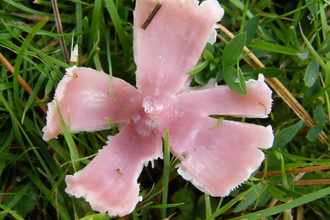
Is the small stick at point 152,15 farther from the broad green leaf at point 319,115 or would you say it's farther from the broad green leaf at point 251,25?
the broad green leaf at point 319,115

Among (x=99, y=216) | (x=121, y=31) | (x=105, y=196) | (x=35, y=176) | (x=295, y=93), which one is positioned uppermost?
(x=121, y=31)

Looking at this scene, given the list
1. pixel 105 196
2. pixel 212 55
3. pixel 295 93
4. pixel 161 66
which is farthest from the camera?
pixel 295 93

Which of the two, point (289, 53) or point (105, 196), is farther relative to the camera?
point (289, 53)

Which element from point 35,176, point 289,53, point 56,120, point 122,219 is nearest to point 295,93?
point 289,53

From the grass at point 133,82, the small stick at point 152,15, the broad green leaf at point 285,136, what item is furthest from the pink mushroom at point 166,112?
the broad green leaf at point 285,136

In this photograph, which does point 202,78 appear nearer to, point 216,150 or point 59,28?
point 216,150

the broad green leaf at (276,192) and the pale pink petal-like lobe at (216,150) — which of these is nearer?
the pale pink petal-like lobe at (216,150)

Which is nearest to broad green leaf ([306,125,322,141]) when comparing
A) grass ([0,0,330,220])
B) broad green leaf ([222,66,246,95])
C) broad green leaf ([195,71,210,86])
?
grass ([0,0,330,220])

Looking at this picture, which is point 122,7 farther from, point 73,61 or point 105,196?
point 105,196
